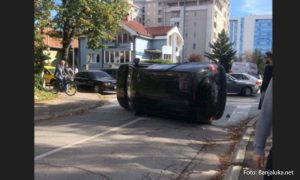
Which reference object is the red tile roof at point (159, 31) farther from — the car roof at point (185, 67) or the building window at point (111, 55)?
the car roof at point (185, 67)

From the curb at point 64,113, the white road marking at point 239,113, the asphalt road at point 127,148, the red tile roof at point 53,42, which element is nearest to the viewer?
the asphalt road at point 127,148

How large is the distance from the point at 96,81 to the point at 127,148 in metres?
14.3

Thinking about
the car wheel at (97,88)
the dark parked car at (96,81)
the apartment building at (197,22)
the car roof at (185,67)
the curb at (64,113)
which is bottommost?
the curb at (64,113)

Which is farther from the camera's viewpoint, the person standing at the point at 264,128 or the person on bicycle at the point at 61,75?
the person on bicycle at the point at 61,75

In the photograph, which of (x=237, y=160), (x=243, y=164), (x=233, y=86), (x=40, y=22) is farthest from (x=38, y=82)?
(x=243, y=164)

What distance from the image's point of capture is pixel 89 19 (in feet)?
65.8

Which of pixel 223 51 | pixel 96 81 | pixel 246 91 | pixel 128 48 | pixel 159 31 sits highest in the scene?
pixel 159 31

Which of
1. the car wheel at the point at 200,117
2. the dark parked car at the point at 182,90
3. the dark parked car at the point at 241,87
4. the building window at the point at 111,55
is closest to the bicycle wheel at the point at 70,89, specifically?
the dark parked car at the point at 182,90

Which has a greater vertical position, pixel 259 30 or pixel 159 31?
pixel 159 31

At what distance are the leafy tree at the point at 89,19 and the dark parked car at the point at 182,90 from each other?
8537 millimetres

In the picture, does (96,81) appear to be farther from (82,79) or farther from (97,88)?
(82,79)

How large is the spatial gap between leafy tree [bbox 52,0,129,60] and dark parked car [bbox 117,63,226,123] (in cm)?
854

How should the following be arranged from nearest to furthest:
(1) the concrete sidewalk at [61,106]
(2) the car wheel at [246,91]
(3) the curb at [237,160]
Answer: (3) the curb at [237,160], (1) the concrete sidewalk at [61,106], (2) the car wheel at [246,91]

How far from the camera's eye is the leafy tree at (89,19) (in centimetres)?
1922
